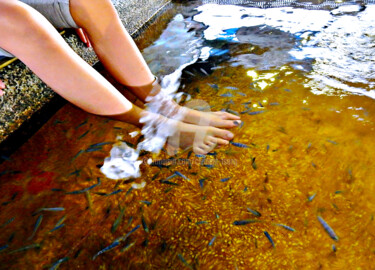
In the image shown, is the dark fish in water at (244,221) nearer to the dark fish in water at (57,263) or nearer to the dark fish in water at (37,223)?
the dark fish in water at (57,263)

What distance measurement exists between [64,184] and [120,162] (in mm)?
420

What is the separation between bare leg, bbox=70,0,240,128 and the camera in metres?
1.96

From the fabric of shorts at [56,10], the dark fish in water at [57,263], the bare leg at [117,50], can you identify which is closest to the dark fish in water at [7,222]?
the dark fish in water at [57,263]

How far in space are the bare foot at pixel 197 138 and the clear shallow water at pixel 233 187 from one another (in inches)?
3.1

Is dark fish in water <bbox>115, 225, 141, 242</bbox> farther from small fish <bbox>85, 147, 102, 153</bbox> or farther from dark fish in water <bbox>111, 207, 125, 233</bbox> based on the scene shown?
small fish <bbox>85, 147, 102, 153</bbox>

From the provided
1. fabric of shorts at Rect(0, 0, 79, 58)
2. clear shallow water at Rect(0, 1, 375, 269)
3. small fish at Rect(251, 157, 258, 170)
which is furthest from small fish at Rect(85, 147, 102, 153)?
small fish at Rect(251, 157, 258, 170)

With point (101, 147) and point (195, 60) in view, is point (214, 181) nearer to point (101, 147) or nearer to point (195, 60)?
point (101, 147)

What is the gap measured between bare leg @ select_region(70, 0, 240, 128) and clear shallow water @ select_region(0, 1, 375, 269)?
0.81 feet

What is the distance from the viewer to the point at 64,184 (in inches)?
71.7

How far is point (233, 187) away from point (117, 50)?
1427 mm

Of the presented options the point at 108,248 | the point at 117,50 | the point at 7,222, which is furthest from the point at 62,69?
the point at 108,248

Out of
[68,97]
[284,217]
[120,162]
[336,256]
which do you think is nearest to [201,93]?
[120,162]

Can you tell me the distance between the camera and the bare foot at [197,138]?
76.9 inches

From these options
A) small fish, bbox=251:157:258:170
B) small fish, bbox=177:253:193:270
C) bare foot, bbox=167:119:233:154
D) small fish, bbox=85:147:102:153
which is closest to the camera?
small fish, bbox=177:253:193:270
